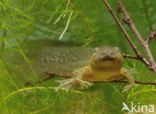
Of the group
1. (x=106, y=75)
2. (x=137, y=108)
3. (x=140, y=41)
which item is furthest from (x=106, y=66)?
(x=137, y=108)

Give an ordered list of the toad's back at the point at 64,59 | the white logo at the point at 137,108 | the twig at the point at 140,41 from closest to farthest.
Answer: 1. the twig at the point at 140,41
2. the toad's back at the point at 64,59
3. the white logo at the point at 137,108

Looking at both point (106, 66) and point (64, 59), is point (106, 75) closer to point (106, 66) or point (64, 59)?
point (106, 66)

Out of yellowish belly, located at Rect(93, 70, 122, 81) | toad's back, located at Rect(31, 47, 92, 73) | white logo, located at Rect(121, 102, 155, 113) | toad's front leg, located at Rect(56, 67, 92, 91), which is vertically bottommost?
white logo, located at Rect(121, 102, 155, 113)

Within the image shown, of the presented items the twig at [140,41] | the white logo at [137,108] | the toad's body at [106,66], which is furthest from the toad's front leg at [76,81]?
the white logo at [137,108]

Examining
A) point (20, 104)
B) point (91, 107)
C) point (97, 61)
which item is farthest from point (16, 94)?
point (97, 61)

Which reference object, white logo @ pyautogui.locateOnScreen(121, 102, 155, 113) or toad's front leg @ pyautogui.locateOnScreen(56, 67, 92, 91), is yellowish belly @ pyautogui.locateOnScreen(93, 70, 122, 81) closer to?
toad's front leg @ pyautogui.locateOnScreen(56, 67, 92, 91)

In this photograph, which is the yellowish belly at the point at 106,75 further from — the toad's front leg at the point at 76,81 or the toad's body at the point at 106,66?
the toad's front leg at the point at 76,81

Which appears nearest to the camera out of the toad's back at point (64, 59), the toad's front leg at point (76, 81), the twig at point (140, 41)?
the twig at point (140, 41)

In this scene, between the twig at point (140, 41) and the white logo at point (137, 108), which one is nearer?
the twig at point (140, 41)

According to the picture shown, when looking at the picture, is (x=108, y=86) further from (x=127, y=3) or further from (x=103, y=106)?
(x=127, y=3)

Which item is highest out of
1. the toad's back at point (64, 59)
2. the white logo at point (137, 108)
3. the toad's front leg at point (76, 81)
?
the toad's back at point (64, 59)

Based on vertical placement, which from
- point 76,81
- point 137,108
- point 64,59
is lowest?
point 137,108

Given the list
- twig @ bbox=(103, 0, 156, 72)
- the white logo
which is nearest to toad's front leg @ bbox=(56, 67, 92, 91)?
twig @ bbox=(103, 0, 156, 72)
